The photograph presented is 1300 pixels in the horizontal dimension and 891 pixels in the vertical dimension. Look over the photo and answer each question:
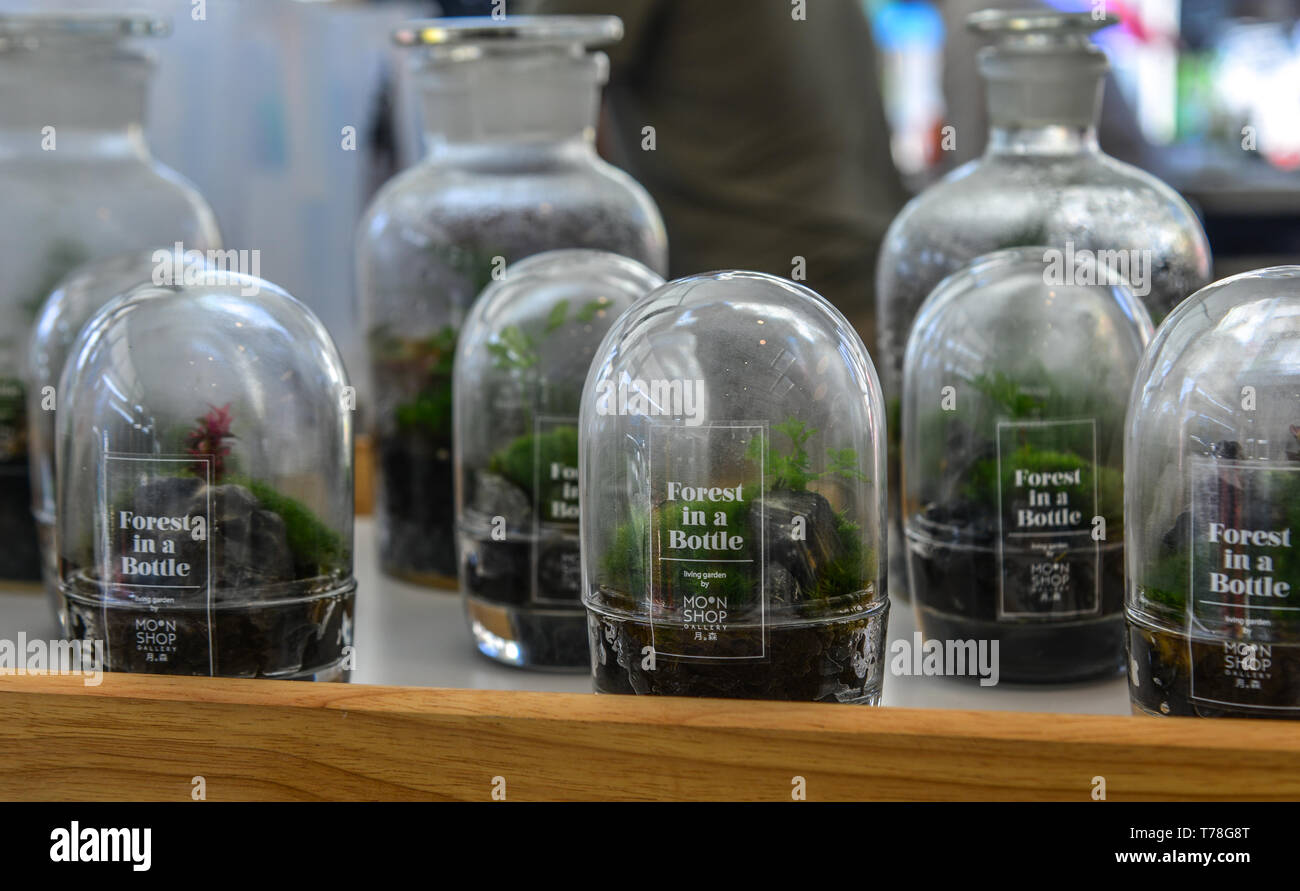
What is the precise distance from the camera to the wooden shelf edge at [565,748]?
0.64 metres

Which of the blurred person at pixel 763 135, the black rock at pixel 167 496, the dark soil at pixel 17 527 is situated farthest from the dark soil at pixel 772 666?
the blurred person at pixel 763 135

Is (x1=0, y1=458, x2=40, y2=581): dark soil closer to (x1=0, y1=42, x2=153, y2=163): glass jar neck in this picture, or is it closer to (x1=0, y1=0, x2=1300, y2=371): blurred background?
(x1=0, y1=42, x2=153, y2=163): glass jar neck

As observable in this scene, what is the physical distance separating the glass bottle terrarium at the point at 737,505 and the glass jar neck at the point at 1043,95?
310mm

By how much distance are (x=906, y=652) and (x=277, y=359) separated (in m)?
0.41

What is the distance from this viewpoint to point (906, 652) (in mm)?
902

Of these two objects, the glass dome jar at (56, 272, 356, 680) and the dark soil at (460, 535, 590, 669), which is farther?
the dark soil at (460, 535, 590, 669)

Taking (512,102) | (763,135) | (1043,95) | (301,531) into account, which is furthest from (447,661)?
(763,135)

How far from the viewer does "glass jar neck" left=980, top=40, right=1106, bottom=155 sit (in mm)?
949

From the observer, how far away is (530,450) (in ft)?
2.99

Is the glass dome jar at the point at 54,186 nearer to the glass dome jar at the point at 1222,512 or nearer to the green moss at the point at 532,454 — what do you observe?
the green moss at the point at 532,454

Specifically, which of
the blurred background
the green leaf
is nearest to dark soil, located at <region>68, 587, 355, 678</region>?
the green leaf

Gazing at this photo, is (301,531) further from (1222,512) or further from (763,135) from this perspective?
(763,135)

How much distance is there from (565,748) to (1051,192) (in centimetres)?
52

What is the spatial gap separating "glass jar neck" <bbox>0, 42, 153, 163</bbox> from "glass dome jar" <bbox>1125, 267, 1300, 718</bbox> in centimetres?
82
